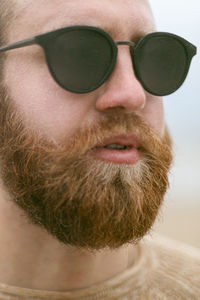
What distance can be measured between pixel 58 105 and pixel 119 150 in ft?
1.16

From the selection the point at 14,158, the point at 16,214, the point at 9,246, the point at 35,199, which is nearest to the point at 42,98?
the point at 14,158

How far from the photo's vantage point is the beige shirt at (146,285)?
5.79 feet

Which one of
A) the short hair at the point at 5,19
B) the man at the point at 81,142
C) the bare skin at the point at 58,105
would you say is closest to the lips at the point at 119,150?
the man at the point at 81,142

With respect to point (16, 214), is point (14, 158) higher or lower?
higher

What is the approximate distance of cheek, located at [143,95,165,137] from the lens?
1.85 meters

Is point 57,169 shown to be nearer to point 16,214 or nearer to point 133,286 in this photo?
point 16,214

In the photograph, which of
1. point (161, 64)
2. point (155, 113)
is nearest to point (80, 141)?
point (155, 113)

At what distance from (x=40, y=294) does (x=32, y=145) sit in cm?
73

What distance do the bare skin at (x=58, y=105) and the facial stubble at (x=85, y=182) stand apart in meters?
0.07

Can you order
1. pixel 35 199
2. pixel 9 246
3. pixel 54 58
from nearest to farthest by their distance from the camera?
1. pixel 54 58
2. pixel 35 199
3. pixel 9 246

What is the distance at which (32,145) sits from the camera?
1694mm

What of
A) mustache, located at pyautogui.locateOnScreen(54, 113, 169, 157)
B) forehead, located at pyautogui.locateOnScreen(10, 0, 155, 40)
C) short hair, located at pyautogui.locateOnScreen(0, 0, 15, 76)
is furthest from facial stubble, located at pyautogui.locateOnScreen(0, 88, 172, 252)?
forehead, located at pyautogui.locateOnScreen(10, 0, 155, 40)

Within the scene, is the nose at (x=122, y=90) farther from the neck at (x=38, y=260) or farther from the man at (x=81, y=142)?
the neck at (x=38, y=260)

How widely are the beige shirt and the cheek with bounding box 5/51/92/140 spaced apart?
78cm
